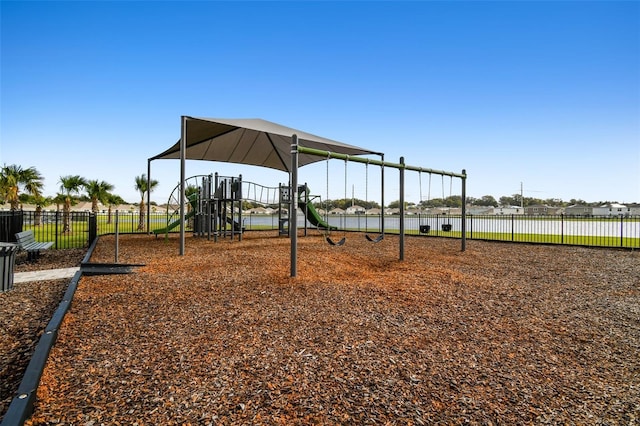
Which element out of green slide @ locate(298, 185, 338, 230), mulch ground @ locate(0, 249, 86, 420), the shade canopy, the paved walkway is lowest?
mulch ground @ locate(0, 249, 86, 420)

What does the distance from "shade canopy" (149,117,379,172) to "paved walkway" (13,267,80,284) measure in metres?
4.75

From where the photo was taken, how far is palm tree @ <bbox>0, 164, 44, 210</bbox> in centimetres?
2281

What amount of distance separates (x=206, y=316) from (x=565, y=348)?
3.76 m

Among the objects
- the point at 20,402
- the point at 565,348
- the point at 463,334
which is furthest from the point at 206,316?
the point at 565,348

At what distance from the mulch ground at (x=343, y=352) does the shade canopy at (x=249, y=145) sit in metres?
5.86

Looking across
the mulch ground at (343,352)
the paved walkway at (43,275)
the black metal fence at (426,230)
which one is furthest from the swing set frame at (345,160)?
the paved walkway at (43,275)

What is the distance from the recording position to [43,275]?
6.77 metres

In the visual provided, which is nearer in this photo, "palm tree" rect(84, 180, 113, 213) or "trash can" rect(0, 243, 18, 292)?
"trash can" rect(0, 243, 18, 292)

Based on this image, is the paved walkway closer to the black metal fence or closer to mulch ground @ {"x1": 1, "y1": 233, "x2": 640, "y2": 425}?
mulch ground @ {"x1": 1, "y1": 233, "x2": 640, "y2": 425}

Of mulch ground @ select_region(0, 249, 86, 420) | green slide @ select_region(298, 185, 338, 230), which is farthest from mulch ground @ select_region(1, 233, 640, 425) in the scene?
green slide @ select_region(298, 185, 338, 230)

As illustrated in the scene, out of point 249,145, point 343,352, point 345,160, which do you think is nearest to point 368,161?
point 345,160

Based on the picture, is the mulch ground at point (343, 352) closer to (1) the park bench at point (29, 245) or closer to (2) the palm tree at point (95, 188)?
(1) the park bench at point (29, 245)

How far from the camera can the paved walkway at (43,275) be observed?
6.41 metres

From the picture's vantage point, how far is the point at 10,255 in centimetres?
559
